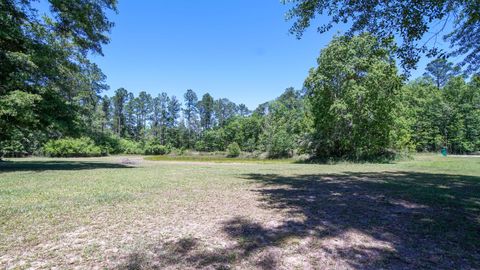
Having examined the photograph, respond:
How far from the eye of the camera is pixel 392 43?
20.7 feet

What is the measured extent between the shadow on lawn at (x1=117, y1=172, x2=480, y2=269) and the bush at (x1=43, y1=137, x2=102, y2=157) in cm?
3904

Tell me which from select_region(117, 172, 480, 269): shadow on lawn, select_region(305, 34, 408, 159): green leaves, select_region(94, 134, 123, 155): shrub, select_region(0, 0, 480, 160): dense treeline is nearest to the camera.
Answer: select_region(117, 172, 480, 269): shadow on lawn

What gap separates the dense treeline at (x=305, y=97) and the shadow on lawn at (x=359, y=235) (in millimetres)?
2942

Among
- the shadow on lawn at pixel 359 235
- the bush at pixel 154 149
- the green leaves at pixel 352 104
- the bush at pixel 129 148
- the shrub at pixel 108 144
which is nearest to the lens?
the shadow on lawn at pixel 359 235

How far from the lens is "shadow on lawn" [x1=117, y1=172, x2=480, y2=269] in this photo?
3.24 metres

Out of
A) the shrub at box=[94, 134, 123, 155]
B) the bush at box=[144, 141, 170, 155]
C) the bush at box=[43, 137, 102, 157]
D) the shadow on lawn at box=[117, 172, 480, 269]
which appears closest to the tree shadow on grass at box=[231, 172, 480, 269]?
the shadow on lawn at box=[117, 172, 480, 269]

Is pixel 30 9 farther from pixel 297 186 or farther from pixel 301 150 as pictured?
pixel 301 150

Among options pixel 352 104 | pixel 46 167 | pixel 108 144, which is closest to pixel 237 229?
pixel 46 167

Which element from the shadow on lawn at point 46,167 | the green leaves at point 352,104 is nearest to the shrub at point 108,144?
the shadow on lawn at point 46,167

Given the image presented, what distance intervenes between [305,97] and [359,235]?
28140 mm

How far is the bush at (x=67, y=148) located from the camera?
123 ft

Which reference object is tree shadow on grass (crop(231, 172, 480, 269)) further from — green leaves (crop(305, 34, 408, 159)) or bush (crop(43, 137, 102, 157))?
bush (crop(43, 137, 102, 157))

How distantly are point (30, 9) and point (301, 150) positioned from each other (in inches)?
874

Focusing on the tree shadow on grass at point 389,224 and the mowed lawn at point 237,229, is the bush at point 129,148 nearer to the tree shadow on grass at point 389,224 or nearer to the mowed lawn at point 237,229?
the mowed lawn at point 237,229
